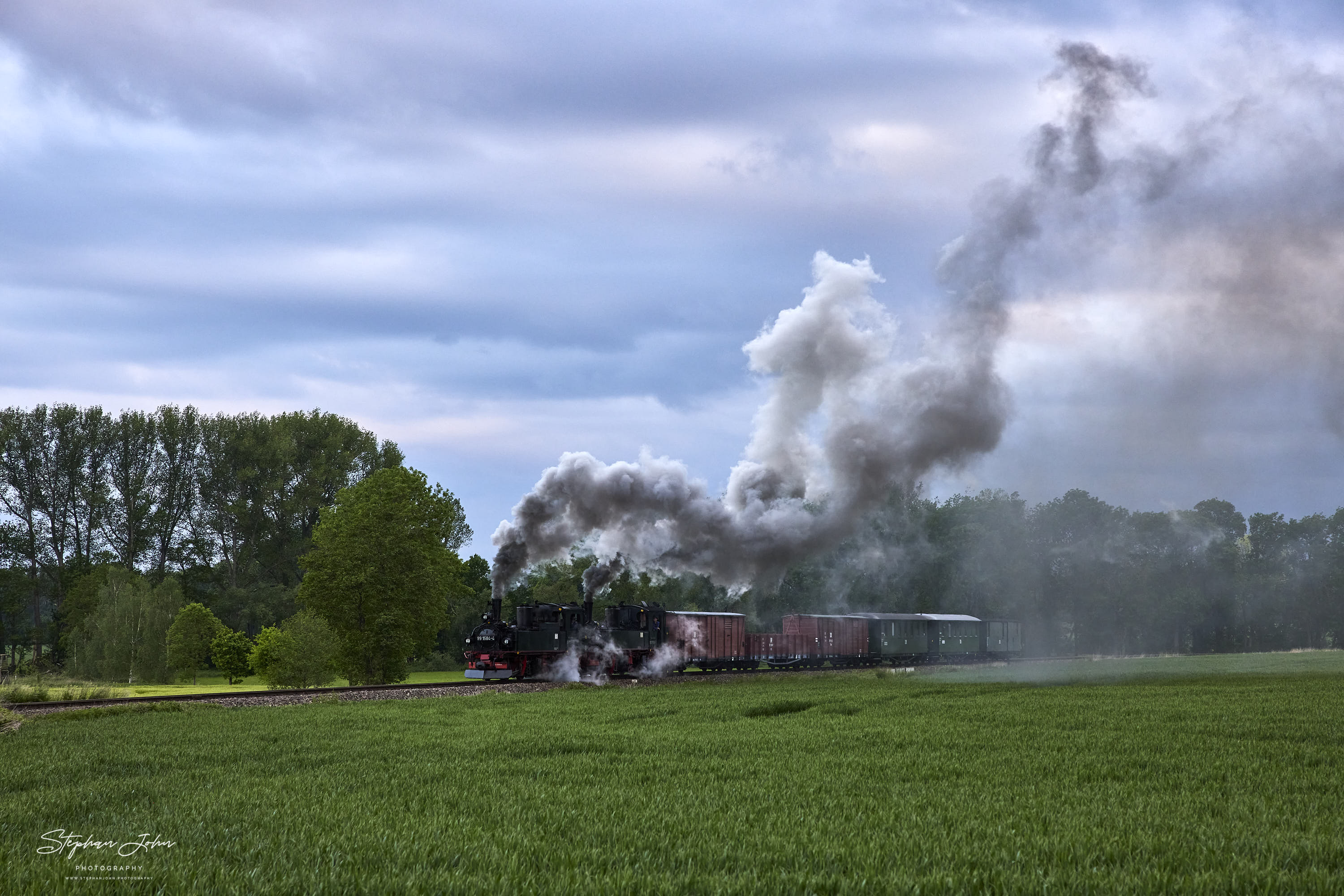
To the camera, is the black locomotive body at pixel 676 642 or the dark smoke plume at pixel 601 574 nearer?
the black locomotive body at pixel 676 642

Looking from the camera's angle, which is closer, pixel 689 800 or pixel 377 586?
pixel 689 800

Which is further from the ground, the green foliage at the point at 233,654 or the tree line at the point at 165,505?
the tree line at the point at 165,505

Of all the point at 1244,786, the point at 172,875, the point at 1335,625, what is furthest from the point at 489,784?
the point at 1335,625

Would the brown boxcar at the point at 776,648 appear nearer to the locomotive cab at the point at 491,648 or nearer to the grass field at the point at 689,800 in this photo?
the locomotive cab at the point at 491,648

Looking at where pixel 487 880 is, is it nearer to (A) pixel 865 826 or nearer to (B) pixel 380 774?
(A) pixel 865 826

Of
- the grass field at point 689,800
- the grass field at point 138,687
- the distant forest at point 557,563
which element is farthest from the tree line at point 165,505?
the grass field at point 689,800

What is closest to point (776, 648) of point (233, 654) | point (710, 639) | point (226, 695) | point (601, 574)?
point (710, 639)

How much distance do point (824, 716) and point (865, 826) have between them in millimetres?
14365

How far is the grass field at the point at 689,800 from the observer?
30.2ft

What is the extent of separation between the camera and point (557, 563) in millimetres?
93812

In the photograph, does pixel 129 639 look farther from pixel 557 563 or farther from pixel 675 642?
pixel 557 563

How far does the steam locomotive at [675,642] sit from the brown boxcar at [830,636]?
0.17 feet

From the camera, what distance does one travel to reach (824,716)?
25.5 meters

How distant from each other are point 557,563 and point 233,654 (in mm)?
39483
